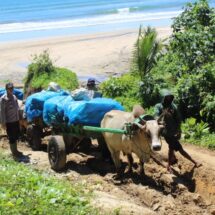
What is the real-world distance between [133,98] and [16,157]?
524 cm

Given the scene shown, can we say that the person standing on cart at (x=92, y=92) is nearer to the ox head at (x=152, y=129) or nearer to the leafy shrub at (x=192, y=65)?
the ox head at (x=152, y=129)

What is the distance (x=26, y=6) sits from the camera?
77.7 meters

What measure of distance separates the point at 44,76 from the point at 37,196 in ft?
34.3

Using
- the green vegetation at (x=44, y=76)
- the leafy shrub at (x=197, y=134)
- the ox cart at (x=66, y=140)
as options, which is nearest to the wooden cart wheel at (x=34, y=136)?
the ox cart at (x=66, y=140)

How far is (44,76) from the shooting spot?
17.9m

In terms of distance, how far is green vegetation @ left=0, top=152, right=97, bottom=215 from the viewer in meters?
7.31

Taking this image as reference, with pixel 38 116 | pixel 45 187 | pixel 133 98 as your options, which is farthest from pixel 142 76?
pixel 45 187

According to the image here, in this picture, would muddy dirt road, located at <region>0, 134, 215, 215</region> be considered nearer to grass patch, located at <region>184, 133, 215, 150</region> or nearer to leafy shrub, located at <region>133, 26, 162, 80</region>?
grass patch, located at <region>184, 133, 215, 150</region>

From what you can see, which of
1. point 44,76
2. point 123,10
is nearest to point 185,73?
point 44,76

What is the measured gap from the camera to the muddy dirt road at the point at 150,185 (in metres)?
9.14

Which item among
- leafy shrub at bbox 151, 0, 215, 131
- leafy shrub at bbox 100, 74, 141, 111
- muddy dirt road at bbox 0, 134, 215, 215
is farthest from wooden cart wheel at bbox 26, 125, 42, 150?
leafy shrub at bbox 151, 0, 215, 131

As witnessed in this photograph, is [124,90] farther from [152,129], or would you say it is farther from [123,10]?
[123,10]

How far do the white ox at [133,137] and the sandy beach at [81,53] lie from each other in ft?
41.4

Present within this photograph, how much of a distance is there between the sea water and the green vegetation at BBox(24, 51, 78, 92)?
1791 centimetres
